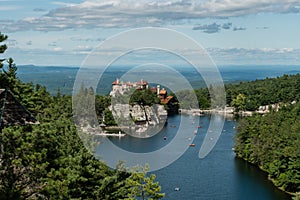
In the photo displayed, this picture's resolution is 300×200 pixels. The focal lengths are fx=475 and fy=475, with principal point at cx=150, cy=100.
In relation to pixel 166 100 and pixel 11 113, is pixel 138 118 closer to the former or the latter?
pixel 166 100

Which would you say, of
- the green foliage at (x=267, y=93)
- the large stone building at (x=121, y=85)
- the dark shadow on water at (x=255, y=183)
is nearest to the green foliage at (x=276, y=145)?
the dark shadow on water at (x=255, y=183)

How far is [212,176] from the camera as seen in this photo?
67.5 feet

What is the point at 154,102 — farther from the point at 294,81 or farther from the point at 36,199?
the point at 36,199

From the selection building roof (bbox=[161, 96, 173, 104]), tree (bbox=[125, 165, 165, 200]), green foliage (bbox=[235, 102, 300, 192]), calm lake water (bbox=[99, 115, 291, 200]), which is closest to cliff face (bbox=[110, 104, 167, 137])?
calm lake water (bbox=[99, 115, 291, 200])

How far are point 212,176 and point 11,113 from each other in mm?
15032

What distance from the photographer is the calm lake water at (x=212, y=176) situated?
58.6 feet

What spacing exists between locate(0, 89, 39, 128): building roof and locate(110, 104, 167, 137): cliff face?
16516 millimetres

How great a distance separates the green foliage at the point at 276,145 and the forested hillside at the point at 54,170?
416 inches

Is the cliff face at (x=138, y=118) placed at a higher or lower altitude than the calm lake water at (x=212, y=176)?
higher

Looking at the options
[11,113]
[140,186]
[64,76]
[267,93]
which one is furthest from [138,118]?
[267,93]

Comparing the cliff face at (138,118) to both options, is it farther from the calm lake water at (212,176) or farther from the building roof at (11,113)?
the building roof at (11,113)

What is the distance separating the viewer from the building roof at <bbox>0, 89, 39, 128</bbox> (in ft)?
21.4

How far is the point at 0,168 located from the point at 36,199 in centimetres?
80

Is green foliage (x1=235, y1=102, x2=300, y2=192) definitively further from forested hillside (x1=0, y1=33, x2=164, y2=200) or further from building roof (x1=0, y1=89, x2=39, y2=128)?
building roof (x1=0, y1=89, x2=39, y2=128)
